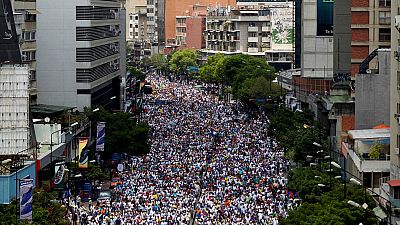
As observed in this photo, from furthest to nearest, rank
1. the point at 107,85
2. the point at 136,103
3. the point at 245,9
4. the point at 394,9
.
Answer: the point at 245,9 → the point at 136,103 → the point at 107,85 → the point at 394,9

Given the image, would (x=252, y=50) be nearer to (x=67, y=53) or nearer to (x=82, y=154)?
(x=67, y=53)

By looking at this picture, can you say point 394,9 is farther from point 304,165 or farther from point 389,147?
point 304,165

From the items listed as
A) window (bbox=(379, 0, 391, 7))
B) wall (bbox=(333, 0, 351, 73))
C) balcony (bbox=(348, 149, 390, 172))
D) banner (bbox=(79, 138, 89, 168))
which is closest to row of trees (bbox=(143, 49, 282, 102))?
wall (bbox=(333, 0, 351, 73))

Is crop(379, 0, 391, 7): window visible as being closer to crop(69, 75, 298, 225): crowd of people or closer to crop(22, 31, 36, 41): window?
crop(69, 75, 298, 225): crowd of people

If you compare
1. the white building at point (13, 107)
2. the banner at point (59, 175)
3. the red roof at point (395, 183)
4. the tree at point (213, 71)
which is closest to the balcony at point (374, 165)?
the red roof at point (395, 183)

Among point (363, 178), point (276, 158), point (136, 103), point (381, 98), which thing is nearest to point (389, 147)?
point (363, 178)

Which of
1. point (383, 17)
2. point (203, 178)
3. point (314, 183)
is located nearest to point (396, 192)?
point (314, 183)
